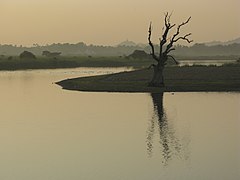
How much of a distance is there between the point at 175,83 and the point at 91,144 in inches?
1426

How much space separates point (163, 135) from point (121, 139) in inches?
102

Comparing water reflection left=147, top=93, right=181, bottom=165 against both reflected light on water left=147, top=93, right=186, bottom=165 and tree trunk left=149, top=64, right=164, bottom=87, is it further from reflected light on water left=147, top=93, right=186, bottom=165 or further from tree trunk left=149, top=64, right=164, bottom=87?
tree trunk left=149, top=64, right=164, bottom=87

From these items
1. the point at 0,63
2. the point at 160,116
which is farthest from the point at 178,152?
the point at 0,63

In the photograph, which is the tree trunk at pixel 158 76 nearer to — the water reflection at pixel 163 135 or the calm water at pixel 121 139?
the calm water at pixel 121 139

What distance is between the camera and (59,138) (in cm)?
2830

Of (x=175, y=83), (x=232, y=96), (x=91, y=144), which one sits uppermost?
(x=175, y=83)

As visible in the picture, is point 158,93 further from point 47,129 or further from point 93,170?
point 93,170

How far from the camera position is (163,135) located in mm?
28828

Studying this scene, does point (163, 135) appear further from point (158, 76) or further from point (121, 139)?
point (158, 76)

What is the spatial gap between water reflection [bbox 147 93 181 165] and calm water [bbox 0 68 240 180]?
5cm

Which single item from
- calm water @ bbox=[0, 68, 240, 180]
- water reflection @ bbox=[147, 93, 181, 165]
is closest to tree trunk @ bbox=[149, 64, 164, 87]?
calm water @ bbox=[0, 68, 240, 180]

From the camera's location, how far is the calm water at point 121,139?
20.9m

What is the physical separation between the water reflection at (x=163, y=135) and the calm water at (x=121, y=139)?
0.15 ft

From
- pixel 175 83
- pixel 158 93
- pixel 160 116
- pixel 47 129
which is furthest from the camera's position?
pixel 175 83
